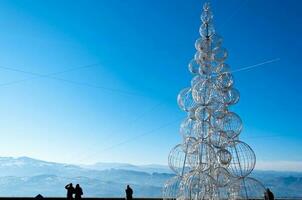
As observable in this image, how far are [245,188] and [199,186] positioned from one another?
51.4 inches

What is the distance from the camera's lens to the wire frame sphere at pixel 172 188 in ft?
34.0

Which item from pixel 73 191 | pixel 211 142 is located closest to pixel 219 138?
pixel 211 142

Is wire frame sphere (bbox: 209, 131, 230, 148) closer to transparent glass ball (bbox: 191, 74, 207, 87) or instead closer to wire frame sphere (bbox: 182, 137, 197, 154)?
wire frame sphere (bbox: 182, 137, 197, 154)

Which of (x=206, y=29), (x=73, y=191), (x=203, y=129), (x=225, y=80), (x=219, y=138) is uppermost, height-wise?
(x=206, y=29)

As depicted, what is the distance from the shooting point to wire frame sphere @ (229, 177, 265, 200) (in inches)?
379

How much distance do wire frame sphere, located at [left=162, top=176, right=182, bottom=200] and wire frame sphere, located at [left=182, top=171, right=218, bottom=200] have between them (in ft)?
2.68

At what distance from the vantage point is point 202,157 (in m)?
9.91

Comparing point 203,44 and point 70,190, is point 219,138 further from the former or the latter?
point 70,190

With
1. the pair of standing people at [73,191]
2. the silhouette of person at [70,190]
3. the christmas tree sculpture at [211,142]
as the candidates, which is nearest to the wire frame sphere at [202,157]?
the christmas tree sculpture at [211,142]

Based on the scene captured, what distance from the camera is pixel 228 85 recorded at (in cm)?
1005

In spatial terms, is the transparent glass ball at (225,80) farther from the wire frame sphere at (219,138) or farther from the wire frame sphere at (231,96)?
the wire frame sphere at (219,138)

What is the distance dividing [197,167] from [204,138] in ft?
2.53

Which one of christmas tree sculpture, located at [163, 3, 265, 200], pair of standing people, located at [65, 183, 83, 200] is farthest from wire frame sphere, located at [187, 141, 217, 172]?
pair of standing people, located at [65, 183, 83, 200]

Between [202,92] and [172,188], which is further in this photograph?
[172,188]
